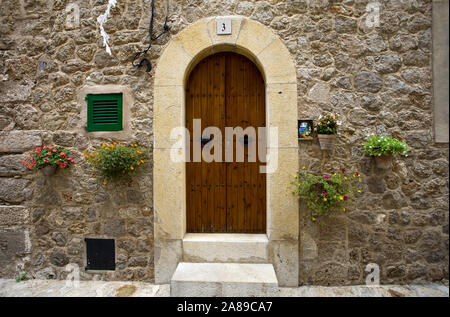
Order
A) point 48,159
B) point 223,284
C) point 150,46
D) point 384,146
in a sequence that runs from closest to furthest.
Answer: point 223,284 < point 384,146 < point 48,159 < point 150,46

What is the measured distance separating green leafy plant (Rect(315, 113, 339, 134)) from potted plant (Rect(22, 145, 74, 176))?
3.02 m

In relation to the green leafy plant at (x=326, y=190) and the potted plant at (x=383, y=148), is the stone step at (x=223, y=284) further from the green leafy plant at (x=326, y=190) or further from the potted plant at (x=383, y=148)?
the potted plant at (x=383, y=148)

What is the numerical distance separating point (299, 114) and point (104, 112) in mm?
2399

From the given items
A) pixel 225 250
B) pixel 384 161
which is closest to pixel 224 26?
pixel 384 161

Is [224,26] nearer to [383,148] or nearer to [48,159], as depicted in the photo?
[383,148]

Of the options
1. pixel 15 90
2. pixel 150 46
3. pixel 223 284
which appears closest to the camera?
pixel 223 284

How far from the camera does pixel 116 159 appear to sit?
2760 millimetres

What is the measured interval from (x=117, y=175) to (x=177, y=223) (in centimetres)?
93

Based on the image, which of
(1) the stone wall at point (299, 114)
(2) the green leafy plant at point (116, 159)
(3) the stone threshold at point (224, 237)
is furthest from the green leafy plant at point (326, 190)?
(2) the green leafy plant at point (116, 159)

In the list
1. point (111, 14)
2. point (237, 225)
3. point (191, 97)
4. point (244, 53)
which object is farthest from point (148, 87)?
point (237, 225)

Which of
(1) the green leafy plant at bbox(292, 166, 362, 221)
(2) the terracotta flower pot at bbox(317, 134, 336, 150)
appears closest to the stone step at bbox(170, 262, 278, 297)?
(1) the green leafy plant at bbox(292, 166, 362, 221)

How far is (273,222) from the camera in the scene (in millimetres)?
2873

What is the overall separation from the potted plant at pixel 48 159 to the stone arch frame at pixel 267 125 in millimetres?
1100

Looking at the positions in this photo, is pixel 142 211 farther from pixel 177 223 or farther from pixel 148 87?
pixel 148 87
